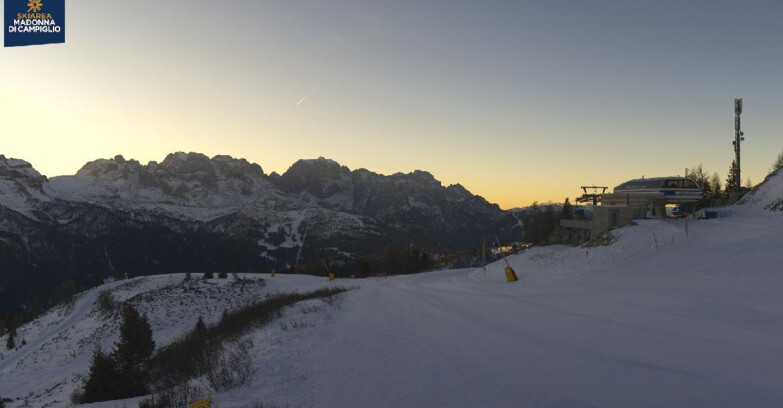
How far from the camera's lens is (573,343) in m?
12.1

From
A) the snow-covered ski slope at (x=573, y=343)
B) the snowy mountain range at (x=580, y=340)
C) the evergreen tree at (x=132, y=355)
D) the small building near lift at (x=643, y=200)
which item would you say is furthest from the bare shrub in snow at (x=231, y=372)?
the small building near lift at (x=643, y=200)

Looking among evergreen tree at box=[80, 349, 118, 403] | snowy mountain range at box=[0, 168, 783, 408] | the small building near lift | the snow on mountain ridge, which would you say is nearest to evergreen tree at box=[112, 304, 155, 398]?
evergreen tree at box=[80, 349, 118, 403]

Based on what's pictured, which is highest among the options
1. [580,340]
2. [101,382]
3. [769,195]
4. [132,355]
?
[769,195]

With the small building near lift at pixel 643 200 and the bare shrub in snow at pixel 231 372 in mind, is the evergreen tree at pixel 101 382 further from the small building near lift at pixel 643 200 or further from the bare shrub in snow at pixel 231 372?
the small building near lift at pixel 643 200

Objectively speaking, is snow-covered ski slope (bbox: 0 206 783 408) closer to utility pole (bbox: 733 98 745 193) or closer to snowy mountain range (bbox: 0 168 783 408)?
snowy mountain range (bbox: 0 168 783 408)

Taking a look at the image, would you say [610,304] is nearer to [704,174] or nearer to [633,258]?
[633,258]

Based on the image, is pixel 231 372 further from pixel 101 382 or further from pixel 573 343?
pixel 101 382

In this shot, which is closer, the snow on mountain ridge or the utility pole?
the snow on mountain ridge

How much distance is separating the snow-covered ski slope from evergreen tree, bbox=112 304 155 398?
868 cm

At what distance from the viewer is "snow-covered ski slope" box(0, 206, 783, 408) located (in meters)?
8.56

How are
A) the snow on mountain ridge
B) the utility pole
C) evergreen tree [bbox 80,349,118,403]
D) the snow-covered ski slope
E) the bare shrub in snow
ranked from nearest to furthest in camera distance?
the snow-covered ski slope
the bare shrub in snow
evergreen tree [bbox 80,349,118,403]
the snow on mountain ridge
the utility pole

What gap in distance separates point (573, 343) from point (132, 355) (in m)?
25.0

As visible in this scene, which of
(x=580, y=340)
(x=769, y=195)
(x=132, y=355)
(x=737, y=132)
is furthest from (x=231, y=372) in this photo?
(x=737, y=132)

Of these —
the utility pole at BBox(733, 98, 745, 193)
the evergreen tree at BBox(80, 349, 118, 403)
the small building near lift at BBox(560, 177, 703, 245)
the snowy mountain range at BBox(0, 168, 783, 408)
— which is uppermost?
the utility pole at BBox(733, 98, 745, 193)
